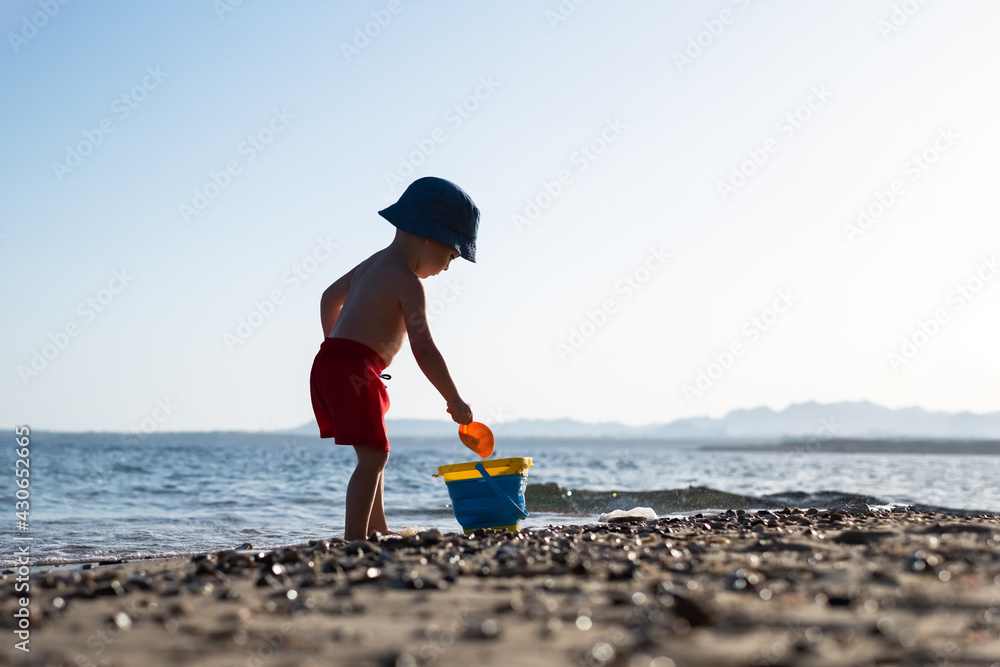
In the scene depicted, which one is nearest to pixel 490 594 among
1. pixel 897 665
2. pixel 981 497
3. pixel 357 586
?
pixel 357 586

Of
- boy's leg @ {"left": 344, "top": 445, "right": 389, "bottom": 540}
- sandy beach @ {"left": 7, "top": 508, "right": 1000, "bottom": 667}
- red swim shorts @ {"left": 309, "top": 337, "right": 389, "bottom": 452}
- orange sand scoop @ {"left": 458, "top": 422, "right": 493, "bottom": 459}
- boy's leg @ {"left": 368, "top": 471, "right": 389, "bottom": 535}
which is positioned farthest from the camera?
orange sand scoop @ {"left": 458, "top": 422, "right": 493, "bottom": 459}

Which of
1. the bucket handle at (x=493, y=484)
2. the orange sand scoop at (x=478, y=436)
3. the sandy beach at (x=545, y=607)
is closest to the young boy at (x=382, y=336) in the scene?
the orange sand scoop at (x=478, y=436)

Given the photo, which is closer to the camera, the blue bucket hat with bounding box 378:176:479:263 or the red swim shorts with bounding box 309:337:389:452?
the red swim shorts with bounding box 309:337:389:452

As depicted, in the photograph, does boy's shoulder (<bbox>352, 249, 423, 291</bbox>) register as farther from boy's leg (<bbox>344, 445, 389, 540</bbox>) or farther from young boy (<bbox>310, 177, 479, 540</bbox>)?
boy's leg (<bbox>344, 445, 389, 540</bbox>)

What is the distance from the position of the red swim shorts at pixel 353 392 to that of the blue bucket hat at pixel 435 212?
0.71 m

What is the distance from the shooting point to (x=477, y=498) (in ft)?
15.3

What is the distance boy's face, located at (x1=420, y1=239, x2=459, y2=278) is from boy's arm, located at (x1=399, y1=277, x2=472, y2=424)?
0.78ft

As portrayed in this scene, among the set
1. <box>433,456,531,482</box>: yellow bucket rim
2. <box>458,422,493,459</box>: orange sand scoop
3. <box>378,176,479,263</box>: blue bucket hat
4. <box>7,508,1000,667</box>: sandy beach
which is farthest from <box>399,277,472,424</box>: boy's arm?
<box>7,508,1000,667</box>: sandy beach

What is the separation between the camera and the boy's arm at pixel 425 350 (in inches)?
166

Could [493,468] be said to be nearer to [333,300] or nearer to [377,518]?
[377,518]

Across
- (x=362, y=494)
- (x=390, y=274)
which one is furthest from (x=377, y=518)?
(x=390, y=274)

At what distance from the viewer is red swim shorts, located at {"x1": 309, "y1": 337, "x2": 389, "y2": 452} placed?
4160 millimetres

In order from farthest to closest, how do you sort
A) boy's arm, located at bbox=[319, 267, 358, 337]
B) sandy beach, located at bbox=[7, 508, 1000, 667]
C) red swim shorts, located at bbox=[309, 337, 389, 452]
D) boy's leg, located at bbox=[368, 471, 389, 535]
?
boy's arm, located at bbox=[319, 267, 358, 337] → boy's leg, located at bbox=[368, 471, 389, 535] → red swim shorts, located at bbox=[309, 337, 389, 452] → sandy beach, located at bbox=[7, 508, 1000, 667]

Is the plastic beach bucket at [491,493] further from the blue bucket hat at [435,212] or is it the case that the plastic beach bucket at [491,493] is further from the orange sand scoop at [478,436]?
the blue bucket hat at [435,212]
